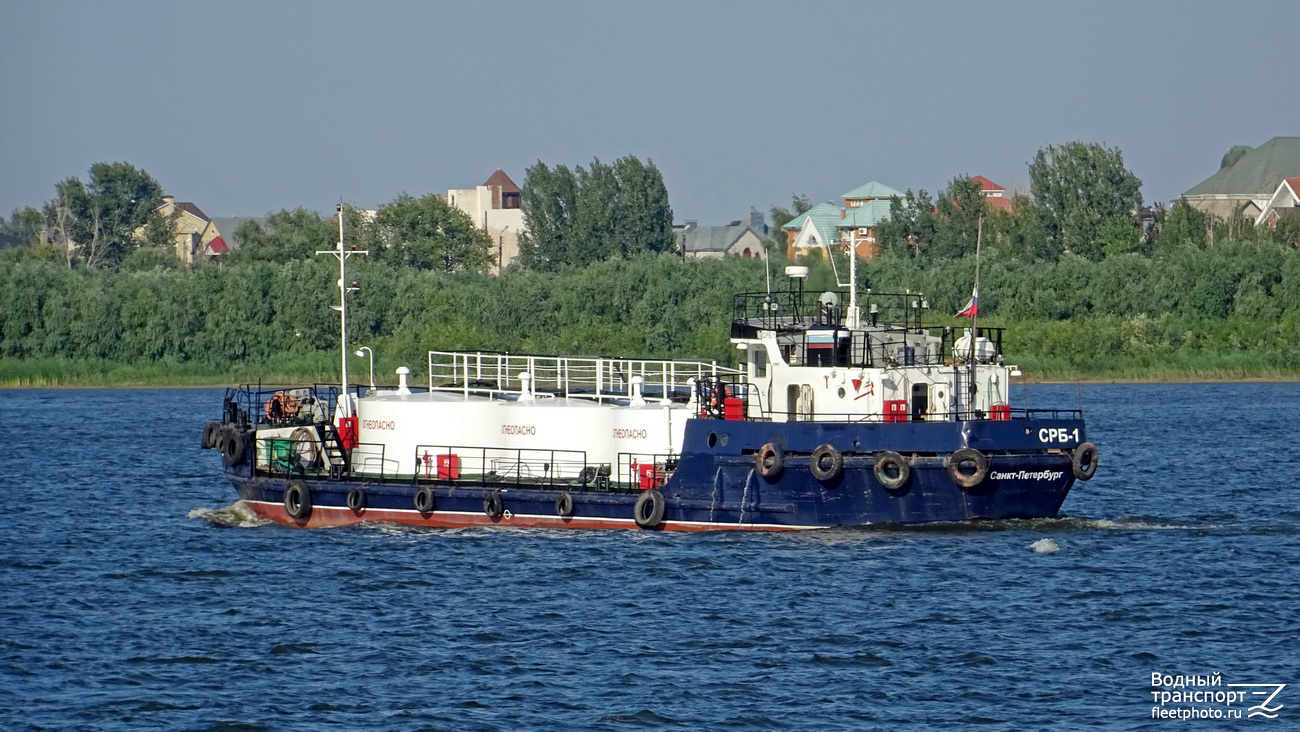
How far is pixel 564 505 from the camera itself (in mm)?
31484

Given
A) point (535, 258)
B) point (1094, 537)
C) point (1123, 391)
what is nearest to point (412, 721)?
point (1094, 537)

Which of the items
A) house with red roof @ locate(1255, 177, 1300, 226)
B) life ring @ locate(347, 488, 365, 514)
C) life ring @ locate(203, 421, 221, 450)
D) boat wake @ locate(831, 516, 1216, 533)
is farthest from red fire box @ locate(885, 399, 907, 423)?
house with red roof @ locate(1255, 177, 1300, 226)

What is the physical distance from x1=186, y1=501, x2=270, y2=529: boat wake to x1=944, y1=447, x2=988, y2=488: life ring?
14475mm

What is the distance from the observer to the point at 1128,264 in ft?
266

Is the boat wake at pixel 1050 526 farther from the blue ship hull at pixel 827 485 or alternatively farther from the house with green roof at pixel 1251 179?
the house with green roof at pixel 1251 179

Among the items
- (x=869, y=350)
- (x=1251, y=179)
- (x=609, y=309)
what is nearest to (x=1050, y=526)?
(x=869, y=350)

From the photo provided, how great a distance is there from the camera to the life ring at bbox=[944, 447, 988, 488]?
28.9m

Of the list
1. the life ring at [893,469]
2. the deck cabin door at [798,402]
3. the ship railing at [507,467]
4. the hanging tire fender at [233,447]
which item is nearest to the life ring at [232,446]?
the hanging tire fender at [233,447]

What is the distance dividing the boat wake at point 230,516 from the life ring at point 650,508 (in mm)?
8924

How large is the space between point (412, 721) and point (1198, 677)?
31.9ft

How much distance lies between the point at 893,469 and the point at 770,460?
2087 mm

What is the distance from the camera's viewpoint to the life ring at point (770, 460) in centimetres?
2964

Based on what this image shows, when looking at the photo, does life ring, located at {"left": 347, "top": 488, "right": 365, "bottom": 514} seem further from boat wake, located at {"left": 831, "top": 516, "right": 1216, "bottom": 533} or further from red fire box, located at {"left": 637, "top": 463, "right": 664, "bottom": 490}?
boat wake, located at {"left": 831, "top": 516, "right": 1216, "bottom": 533}

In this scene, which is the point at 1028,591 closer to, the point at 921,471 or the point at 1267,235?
the point at 921,471
